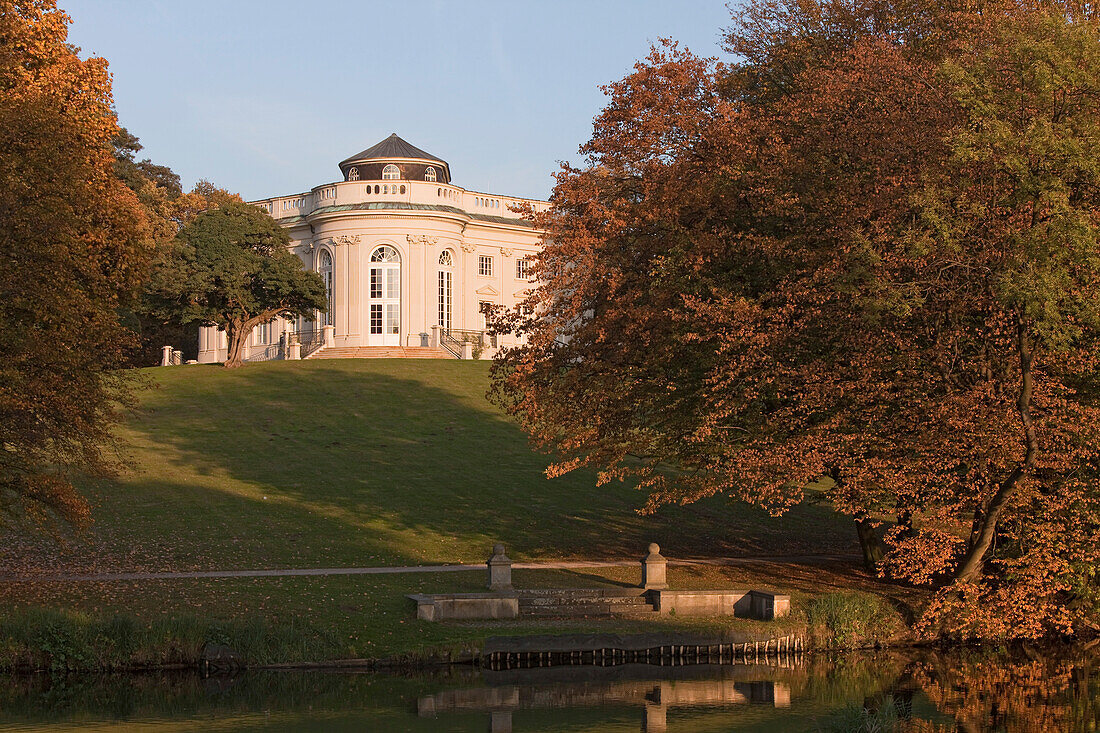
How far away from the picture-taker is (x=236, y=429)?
39500mm

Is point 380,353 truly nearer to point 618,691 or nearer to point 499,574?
point 499,574

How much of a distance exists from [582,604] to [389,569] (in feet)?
14.9

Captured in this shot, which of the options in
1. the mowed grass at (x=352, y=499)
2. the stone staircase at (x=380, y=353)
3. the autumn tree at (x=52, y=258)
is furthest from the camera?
the stone staircase at (x=380, y=353)

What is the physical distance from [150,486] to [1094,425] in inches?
901

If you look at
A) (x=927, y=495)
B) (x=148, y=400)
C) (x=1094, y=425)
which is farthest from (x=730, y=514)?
(x=148, y=400)

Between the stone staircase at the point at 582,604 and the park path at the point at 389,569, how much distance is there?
272 centimetres

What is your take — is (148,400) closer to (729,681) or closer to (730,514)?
(730,514)

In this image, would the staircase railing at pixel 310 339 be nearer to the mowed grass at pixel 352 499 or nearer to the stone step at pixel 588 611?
the mowed grass at pixel 352 499

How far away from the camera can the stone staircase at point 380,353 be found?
57750 mm

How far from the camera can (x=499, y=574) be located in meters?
22.1

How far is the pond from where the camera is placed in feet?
52.6

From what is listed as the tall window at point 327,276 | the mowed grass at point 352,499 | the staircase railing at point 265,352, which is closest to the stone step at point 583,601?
the mowed grass at point 352,499

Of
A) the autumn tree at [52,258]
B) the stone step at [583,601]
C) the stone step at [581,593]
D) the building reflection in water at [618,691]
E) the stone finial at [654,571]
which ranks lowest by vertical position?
the building reflection in water at [618,691]

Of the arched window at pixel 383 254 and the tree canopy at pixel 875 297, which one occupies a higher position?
the arched window at pixel 383 254
